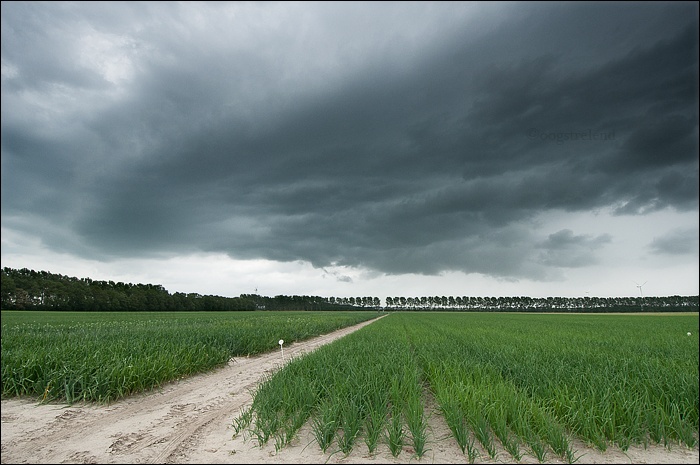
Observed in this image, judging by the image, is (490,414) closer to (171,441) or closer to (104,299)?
(171,441)

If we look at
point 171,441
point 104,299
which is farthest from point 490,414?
point 104,299

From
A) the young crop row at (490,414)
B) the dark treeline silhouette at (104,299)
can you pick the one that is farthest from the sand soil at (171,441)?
the dark treeline silhouette at (104,299)

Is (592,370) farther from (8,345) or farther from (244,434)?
(8,345)

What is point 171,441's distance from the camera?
201 inches

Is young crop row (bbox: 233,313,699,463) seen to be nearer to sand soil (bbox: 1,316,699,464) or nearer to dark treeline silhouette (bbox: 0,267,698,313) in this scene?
sand soil (bbox: 1,316,699,464)

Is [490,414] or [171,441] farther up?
[490,414]

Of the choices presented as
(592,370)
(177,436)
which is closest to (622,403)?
(592,370)

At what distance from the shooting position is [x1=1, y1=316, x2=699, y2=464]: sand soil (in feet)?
14.1

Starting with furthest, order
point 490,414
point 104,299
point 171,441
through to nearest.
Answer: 1. point 104,299
2. point 171,441
3. point 490,414

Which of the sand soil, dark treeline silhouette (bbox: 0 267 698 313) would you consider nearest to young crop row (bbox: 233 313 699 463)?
the sand soil

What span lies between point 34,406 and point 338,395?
5751 millimetres

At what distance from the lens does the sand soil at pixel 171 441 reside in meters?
4.29

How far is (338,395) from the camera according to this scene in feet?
19.1

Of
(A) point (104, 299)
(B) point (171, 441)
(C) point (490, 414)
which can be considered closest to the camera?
(C) point (490, 414)
